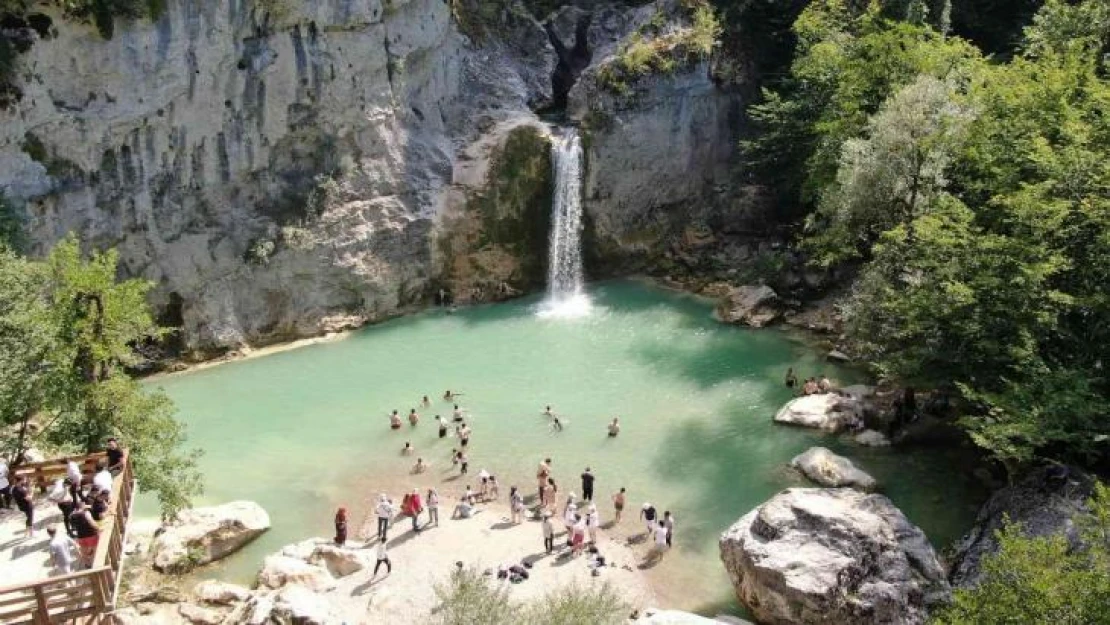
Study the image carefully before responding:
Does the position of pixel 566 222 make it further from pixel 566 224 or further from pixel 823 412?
pixel 823 412

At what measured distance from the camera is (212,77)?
34.0 meters

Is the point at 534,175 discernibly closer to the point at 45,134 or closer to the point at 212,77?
the point at 212,77

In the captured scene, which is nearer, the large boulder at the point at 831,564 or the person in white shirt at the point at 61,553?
the person in white shirt at the point at 61,553

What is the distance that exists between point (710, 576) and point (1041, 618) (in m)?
9.76

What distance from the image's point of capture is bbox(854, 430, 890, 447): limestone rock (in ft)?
86.8

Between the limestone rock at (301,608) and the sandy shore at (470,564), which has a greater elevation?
the limestone rock at (301,608)

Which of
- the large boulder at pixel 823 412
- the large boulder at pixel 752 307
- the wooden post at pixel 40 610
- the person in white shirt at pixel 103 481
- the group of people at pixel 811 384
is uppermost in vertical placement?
the person in white shirt at pixel 103 481

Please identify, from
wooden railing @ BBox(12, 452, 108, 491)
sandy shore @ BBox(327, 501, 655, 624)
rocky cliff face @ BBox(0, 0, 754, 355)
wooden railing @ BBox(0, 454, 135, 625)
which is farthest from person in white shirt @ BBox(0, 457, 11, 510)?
rocky cliff face @ BBox(0, 0, 754, 355)

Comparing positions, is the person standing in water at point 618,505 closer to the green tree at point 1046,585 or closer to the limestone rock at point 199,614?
the limestone rock at point 199,614

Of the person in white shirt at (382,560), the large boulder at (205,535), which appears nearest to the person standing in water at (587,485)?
the person in white shirt at (382,560)

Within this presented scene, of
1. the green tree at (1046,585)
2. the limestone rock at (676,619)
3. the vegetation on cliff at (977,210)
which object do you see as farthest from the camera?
the vegetation on cliff at (977,210)

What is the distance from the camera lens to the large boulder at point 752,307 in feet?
120

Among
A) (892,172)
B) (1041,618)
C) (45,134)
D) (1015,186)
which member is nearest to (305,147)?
(45,134)

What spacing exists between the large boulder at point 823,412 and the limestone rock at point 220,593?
17.4 meters
